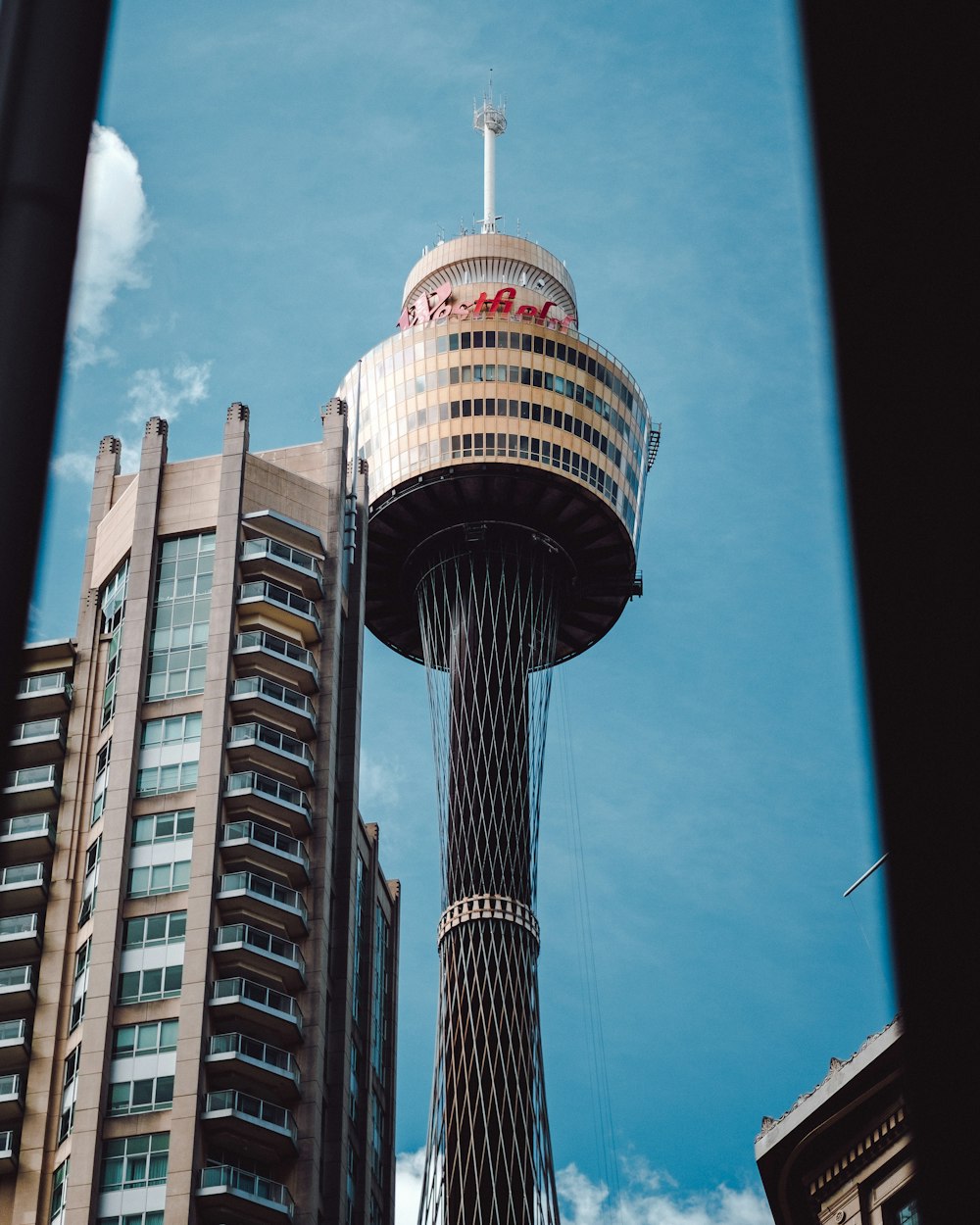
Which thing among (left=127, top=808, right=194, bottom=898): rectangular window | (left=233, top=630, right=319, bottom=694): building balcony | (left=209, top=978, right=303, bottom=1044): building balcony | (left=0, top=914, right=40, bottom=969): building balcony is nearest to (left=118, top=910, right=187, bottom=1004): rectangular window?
(left=127, top=808, right=194, bottom=898): rectangular window

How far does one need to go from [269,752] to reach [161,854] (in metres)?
7.49

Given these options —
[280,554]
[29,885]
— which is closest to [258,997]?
[29,885]

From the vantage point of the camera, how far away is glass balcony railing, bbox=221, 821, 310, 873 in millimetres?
87062

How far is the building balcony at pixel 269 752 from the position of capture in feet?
294

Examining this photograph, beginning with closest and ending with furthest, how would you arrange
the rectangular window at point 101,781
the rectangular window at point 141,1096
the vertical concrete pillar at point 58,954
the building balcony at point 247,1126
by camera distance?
the rectangular window at point 141,1096 < the building balcony at point 247,1126 < the vertical concrete pillar at point 58,954 < the rectangular window at point 101,781

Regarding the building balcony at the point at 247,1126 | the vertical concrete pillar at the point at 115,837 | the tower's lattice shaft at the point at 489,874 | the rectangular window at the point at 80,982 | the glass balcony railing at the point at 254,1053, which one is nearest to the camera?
the vertical concrete pillar at the point at 115,837

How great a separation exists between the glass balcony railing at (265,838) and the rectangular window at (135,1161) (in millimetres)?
14666

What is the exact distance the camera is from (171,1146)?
253 feet

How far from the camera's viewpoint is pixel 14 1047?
82.5 metres


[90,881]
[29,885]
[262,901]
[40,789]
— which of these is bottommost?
[262,901]

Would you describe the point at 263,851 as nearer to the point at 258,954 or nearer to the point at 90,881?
the point at 258,954

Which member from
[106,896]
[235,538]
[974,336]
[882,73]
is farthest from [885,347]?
[235,538]

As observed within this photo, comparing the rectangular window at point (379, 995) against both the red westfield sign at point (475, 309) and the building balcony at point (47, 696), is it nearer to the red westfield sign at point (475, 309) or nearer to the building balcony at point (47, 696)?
the building balcony at point (47, 696)

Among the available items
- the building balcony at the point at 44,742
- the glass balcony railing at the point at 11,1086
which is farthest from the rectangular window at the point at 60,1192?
the building balcony at the point at 44,742
